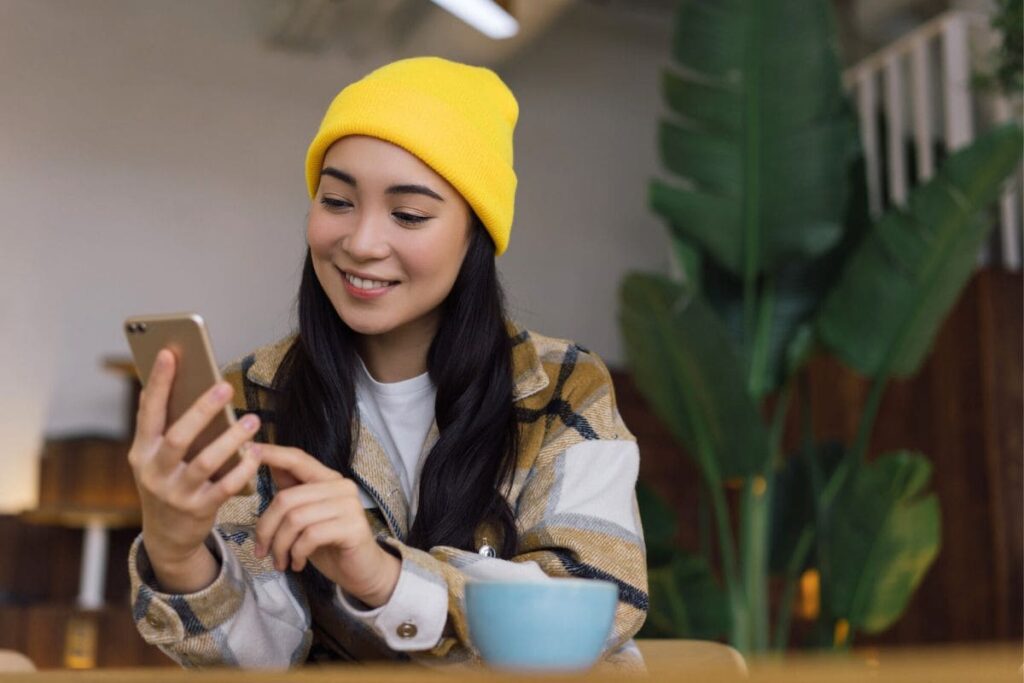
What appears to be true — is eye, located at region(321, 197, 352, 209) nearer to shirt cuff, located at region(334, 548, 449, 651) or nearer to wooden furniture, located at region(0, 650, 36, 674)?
shirt cuff, located at region(334, 548, 449, 651)

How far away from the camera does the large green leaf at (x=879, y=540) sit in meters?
2.77

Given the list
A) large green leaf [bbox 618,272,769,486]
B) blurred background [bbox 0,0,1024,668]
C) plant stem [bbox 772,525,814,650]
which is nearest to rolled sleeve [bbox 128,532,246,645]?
large green leaf [bbox 618,272,769,486]

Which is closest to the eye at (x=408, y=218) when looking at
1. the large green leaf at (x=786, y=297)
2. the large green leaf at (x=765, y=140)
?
the large green leaf at (x=765, y=140)

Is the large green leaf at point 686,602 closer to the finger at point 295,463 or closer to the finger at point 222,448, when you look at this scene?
the finger at point 295,463

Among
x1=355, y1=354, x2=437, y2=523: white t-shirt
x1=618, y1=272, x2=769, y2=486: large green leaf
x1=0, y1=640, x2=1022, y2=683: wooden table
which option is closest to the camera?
x1=0, y1=640, x2=1022, y2=683: wooden table

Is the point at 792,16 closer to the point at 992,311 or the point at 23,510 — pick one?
the point at 992,311

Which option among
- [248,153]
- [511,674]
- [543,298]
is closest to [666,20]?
[543,298]

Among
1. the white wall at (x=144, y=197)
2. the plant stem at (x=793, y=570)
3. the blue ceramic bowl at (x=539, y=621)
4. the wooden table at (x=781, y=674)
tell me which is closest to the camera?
the wooden table at (x=781, y=674)

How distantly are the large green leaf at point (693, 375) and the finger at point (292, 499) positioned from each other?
2.02 metres

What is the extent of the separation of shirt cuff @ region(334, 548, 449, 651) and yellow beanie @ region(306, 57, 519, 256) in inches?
16.4

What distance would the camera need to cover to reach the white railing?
3.71 meters

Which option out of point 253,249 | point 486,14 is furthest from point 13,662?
point 253,249

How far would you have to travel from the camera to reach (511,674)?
13.7 inches

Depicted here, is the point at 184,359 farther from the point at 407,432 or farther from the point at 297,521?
the point at 407,432
